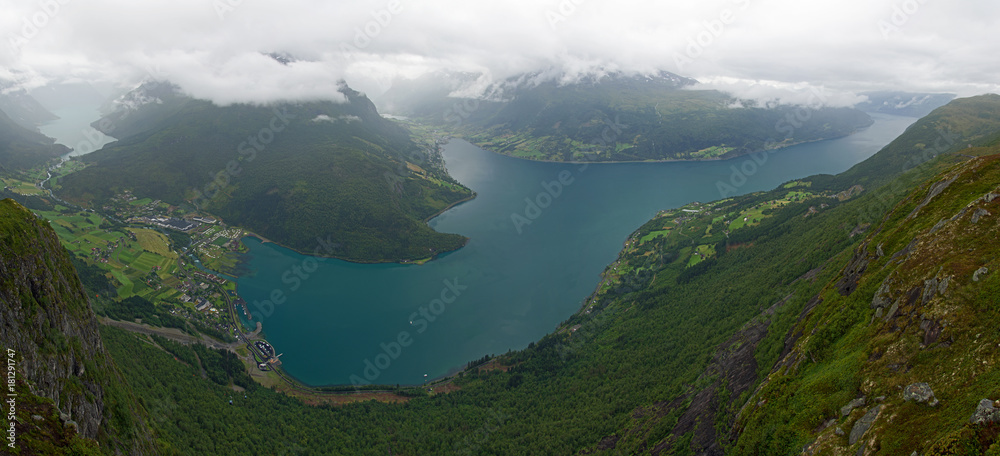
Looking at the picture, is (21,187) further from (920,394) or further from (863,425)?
(920,394)

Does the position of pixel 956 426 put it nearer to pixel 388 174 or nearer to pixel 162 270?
pixel 162 270

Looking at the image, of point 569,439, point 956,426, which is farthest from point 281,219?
point 956,426

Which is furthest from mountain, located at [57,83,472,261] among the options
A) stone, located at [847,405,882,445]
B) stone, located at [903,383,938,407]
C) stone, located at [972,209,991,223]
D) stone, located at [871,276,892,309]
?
stone, located at [903,383,938,407]

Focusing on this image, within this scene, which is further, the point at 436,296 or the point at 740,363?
the point at 436,296

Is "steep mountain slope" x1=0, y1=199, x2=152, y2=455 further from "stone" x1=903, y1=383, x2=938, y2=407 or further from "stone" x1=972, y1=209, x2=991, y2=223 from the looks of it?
"stone" x1=972, y1=209, x2=991, y2=223

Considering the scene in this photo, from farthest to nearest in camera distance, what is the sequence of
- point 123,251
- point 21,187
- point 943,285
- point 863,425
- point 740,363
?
1. point 21,187
2. point 123,251
3. point 740,363
4. point 943,285
5. point 863,425

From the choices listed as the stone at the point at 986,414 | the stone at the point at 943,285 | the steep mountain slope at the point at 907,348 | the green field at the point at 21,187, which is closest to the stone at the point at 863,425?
the steep mountain slope at the point at 907,348

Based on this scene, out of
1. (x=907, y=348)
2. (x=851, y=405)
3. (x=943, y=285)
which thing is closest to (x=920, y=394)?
(x=851, y=405)
